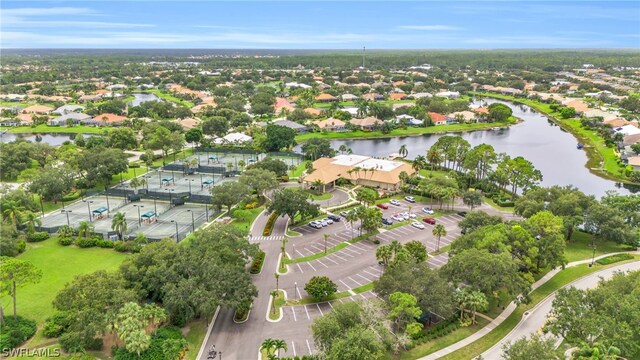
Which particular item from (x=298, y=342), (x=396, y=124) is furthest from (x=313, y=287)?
(x=396, y=124)

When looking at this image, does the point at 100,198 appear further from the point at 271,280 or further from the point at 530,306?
the point at 530,306

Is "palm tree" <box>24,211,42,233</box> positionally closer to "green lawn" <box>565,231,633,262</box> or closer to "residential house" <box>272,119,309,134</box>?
"green lawn" <box>565,231,633,262</box>

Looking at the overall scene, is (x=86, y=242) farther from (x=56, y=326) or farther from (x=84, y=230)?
(x=56, y=326)

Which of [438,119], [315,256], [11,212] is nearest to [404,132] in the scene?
[438,119]

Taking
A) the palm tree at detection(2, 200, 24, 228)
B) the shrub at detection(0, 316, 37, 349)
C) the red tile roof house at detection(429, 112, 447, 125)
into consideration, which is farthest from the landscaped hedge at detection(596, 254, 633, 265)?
the red tile roof house at detection(429, 112, 447, 125)

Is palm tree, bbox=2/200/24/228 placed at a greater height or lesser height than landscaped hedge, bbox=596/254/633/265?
greater
